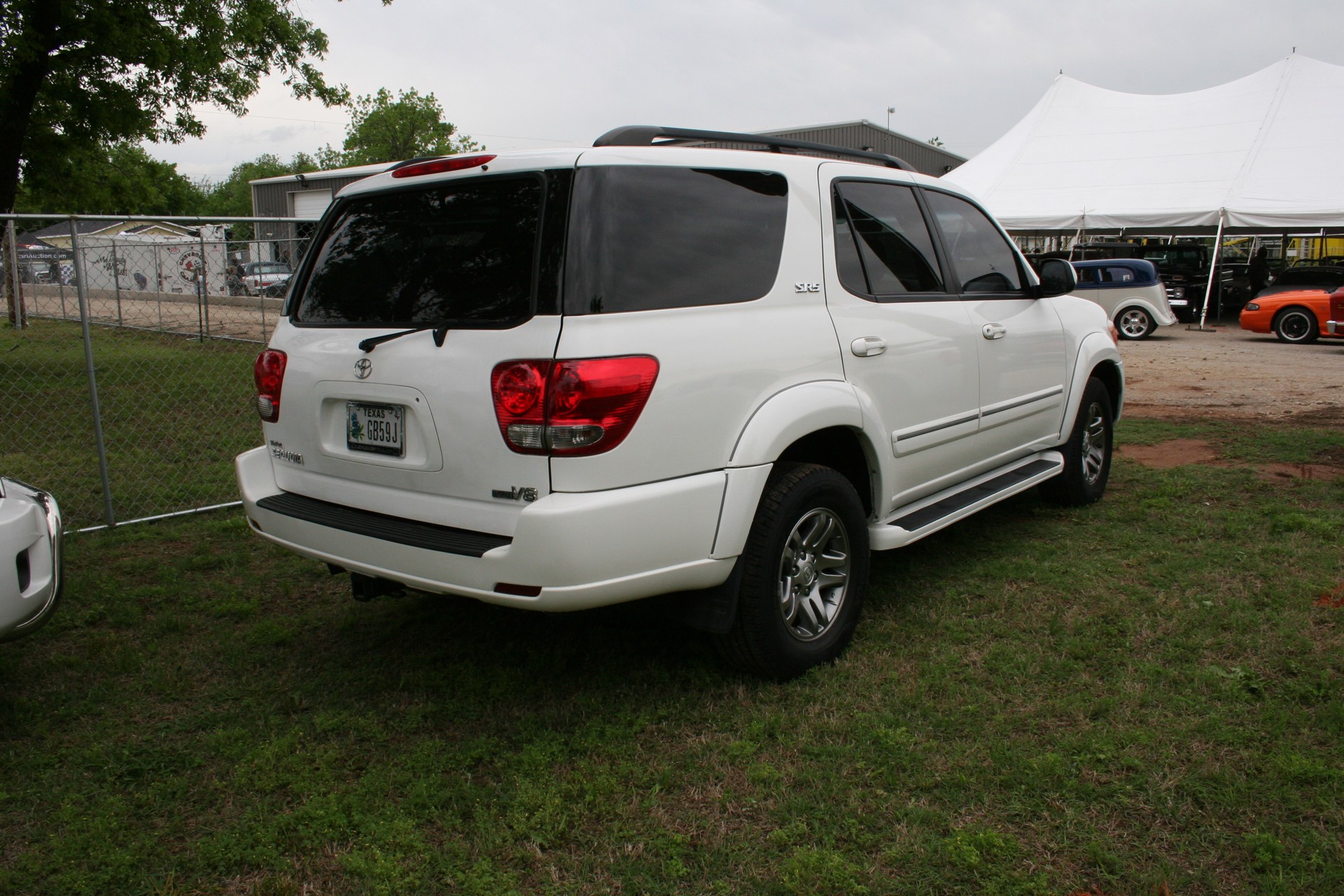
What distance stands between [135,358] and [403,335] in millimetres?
7615

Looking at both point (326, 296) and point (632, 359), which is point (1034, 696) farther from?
point (326, 296)

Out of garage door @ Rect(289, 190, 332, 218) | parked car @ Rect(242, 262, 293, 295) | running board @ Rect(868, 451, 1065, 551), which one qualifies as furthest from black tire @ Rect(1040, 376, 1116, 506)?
garage door @ Rect(289, 190, 332, 218)

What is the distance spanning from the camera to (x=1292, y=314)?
17688mm

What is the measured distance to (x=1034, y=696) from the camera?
3.39 m

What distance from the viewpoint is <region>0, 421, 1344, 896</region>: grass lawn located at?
8.32 ft

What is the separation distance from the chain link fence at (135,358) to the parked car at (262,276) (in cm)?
2

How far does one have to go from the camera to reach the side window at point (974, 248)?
4.57m

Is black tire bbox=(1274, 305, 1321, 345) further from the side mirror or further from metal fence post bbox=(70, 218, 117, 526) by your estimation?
metal fence post bbox=(70, 218, 117, 526)

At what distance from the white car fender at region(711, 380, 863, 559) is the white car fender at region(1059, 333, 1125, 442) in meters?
2.54

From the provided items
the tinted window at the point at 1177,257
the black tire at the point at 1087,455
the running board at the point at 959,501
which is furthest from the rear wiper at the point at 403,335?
the tinted window at the point at 1177,257

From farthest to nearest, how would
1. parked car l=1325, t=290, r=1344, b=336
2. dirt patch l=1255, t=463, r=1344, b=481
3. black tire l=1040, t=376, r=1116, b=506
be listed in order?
1. parked car l=1325, t=290, r=1344, b=336
2. dirt patch l=1255, t=463, r=1344, b=481
3. black tire l=1040, t=376, r=1116, b=506

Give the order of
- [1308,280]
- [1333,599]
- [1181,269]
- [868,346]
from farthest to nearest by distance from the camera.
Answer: [1181,269] → [1308,280] → [1333,599] → [868,346]

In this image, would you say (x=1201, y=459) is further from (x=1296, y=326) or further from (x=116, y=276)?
(x=1296, y=326)

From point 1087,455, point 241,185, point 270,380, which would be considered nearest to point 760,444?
point 270,380
